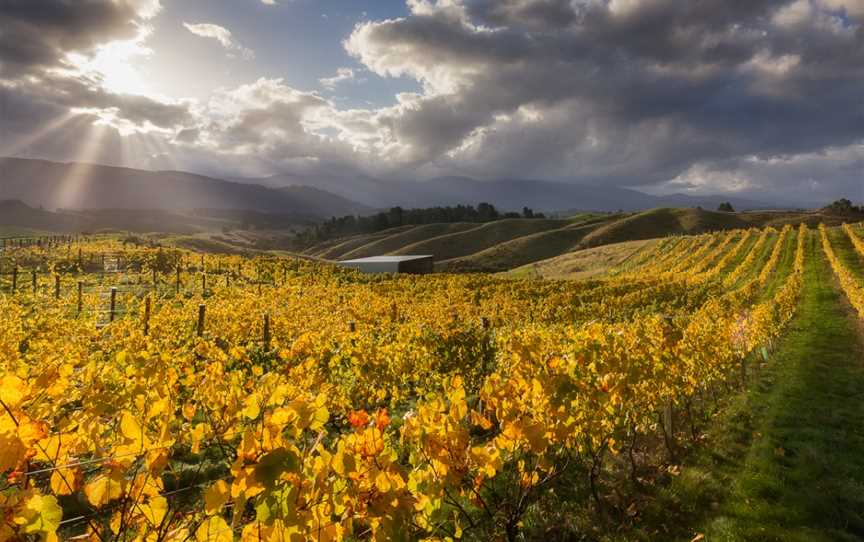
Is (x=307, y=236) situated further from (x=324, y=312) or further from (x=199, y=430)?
(x=199, y=430)

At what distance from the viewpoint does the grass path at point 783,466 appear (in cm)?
616

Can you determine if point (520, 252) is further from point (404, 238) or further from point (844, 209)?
point (844, 209)

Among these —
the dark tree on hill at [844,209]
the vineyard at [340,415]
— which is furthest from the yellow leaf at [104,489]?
the dark tree on hill at [844,209]

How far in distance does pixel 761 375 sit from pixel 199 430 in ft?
51.5

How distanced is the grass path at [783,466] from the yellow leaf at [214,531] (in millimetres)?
5588

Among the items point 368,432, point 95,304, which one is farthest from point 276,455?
point 95,304

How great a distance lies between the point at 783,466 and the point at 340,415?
25.6 feet

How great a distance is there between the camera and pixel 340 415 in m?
8.45

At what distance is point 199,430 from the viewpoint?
9.95ft

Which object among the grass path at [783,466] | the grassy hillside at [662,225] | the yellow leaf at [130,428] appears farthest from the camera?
the grassy hillside at [662,225]

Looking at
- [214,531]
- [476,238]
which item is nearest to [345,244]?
[476,238]

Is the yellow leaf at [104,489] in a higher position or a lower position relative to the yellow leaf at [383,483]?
higher

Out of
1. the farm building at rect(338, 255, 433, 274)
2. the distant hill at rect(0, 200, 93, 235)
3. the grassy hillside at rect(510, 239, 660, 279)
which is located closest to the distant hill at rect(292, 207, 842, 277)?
the grassy hillside at rect(510, 239, 660, 279)

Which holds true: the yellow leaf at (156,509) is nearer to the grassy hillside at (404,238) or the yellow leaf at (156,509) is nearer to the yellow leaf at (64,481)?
the yellow leaf at (64,481)
